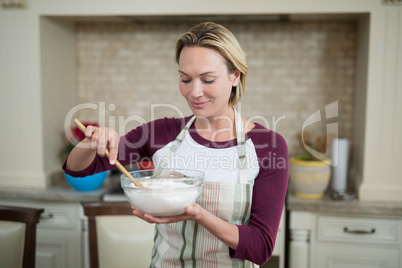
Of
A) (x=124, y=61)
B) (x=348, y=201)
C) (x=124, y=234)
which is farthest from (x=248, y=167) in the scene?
(x=124, y=61)

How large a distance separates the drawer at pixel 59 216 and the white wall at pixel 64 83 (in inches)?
7.7

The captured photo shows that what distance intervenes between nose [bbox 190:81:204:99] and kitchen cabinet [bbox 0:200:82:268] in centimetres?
159

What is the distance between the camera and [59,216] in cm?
253

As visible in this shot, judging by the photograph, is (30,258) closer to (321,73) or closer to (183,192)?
(183,192)

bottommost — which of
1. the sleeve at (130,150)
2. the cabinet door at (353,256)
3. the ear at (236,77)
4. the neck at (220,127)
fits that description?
the cabinet door at (353,256)

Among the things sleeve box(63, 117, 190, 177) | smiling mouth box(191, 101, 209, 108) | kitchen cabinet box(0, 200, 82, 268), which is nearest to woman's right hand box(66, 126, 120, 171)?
sleeve box(63, 117, 190, 177)

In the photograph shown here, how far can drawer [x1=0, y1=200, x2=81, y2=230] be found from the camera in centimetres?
251

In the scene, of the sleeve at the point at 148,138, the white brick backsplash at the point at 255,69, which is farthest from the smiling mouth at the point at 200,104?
the white brick backsplash at the point at 255,69

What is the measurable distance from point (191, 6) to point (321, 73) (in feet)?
3.52

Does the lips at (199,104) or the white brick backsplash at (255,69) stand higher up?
the white brick backsplash at (255,69)

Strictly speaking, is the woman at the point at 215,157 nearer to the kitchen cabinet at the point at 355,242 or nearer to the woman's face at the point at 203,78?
the woman's face at the point at 203,78

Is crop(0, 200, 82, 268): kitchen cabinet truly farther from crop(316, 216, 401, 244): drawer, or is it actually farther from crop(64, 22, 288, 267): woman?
crop(316, 216, 401, 244): drawer

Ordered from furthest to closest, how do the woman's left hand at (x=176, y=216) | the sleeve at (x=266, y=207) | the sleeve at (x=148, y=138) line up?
the sleeve at (x=148, y=138) < the sleeve at (x=266, y=207) < the woman's left hand at (x=176, y=216)

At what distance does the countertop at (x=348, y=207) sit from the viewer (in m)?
2.24
